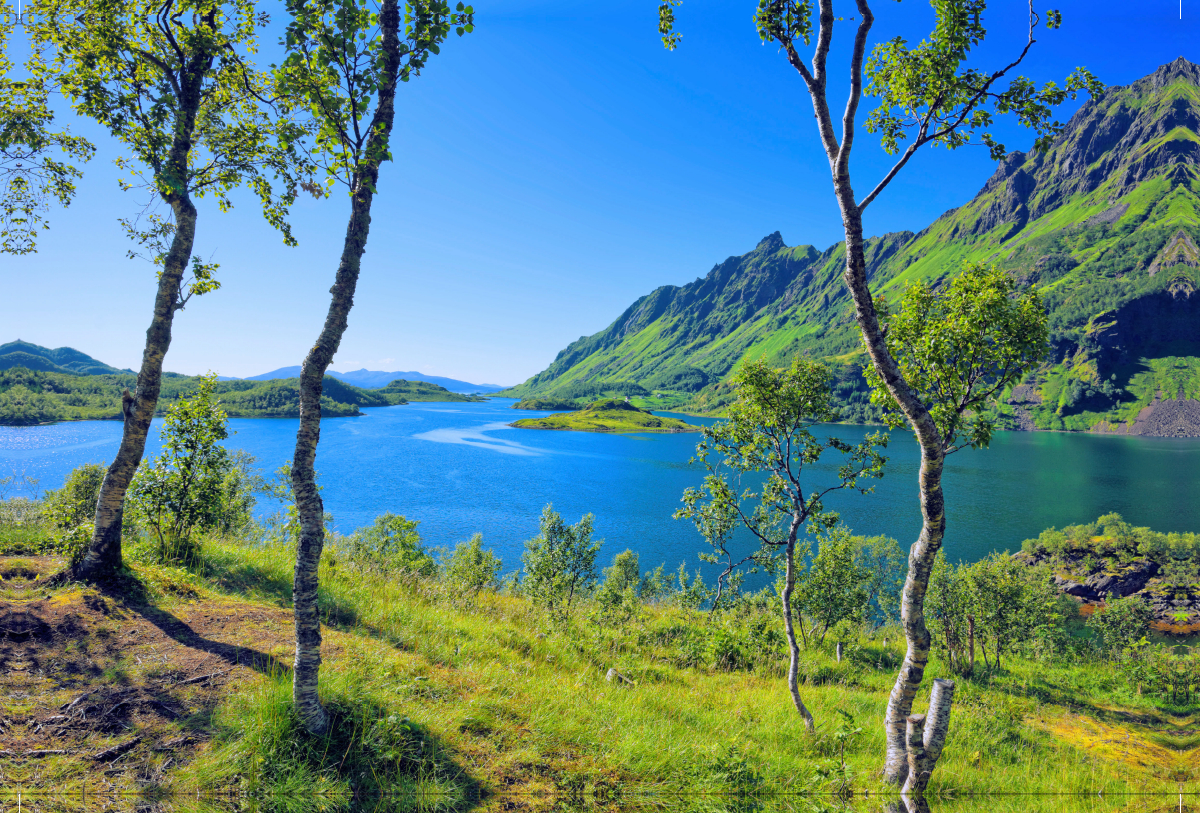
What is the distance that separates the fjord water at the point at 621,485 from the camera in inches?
2864

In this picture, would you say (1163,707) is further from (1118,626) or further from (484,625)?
(484,625)

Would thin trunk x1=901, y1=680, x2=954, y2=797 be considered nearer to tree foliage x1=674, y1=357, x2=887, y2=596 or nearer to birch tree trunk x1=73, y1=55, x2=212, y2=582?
tree foliage x1=674, y1=357, x2=887, y2=596

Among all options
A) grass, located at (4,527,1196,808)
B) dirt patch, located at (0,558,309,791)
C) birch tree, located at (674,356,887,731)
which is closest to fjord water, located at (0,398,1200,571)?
grass, located at (4,527,1196,808)

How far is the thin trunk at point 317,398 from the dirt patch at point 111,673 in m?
1.11

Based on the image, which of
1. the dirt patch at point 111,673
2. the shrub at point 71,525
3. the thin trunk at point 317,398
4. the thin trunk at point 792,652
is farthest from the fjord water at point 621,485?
the thin trunk at point 317,398

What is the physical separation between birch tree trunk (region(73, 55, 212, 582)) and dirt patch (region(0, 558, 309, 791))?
2.39 ft

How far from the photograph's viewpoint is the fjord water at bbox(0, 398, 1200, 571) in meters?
72.8

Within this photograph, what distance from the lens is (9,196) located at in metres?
8.77

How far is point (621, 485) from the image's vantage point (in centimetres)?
10569

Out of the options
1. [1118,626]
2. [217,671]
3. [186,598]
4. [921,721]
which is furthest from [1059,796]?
[1118,626]

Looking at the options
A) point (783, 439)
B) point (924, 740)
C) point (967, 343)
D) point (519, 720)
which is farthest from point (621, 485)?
point (924, 740)

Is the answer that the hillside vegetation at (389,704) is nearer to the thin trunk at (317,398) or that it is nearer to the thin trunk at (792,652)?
the thin trunk at (792,652)

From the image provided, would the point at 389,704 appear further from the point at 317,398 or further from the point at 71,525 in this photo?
the point at 71,525

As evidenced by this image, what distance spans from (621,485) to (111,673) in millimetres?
101751
